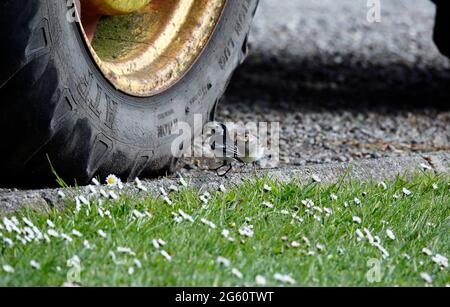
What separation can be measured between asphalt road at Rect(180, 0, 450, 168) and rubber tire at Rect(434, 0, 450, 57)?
0.36 m

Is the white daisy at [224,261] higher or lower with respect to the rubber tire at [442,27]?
higher

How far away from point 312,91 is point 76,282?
3215mm

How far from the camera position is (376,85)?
541 centimetres

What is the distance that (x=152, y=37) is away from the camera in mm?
3207

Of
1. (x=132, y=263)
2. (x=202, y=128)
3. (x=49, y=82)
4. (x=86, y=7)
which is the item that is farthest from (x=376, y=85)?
(x=132, y=263)

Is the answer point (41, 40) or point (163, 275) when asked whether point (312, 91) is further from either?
point (163, 275)

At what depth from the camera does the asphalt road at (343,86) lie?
4.08 m

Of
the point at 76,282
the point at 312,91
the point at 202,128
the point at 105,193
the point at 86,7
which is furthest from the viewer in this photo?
the point at 312,91

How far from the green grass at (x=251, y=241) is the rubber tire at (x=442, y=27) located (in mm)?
1703

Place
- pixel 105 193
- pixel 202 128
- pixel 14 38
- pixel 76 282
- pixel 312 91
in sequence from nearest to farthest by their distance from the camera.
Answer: pixel 76 282
pixel 14 38
pixel 105 193
pixel 202 128
pixel 312 91

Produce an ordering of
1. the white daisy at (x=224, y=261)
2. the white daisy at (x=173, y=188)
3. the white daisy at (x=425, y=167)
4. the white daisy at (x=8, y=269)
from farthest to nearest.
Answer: the white daisy at (x=425, y=167) < the white daisy at (x=173, y=188) < the white daisy at (x=224, y=261) < the white daisy at (x=8, y=269)

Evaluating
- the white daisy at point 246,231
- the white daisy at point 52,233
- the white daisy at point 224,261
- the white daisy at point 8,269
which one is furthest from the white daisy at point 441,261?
the white daisy at point 8,269

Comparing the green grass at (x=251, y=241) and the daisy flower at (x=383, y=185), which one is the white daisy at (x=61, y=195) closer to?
the green grass at (x=251, y=241)

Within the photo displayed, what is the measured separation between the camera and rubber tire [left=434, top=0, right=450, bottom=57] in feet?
15.0
